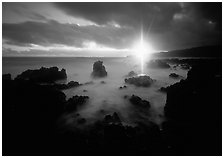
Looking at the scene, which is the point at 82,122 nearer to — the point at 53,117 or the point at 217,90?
the point at 53,117

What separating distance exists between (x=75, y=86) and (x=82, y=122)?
47.8ft

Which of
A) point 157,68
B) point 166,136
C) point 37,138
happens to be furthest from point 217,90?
point 157,68

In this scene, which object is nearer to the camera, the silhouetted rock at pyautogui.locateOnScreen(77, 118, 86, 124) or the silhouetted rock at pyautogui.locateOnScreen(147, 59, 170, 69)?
the silhouetted rock at pyautogui.locateOnScreen(77, 118, 86, 124)

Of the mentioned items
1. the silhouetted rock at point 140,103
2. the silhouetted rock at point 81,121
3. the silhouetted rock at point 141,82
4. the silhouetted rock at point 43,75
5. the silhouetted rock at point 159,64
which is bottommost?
the silhouetted rock at point 81,121

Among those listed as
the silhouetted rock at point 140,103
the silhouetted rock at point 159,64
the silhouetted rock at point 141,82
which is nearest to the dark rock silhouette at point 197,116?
the silhouetted rock at point 140,103

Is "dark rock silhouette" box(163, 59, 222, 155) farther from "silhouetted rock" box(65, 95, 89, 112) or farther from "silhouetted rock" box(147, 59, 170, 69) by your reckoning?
"silhouetted rock" box(147, 59, 170, 69)

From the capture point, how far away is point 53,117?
515 inches

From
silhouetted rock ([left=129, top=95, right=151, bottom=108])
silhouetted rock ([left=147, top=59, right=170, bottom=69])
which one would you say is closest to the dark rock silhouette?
silhouetted rock ([left=129, top=95, right=151, bottom=108])

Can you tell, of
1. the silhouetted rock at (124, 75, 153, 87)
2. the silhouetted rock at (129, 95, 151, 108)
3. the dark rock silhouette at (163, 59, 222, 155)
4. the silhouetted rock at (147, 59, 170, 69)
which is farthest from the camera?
the silhouetted rock at (147, 59, 170, 69)

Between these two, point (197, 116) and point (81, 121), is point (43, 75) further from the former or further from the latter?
point (197, 116)

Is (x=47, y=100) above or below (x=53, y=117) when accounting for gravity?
above

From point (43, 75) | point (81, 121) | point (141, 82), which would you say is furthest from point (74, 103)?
point (43, 75)

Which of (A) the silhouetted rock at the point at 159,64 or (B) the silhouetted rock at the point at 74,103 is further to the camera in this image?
(A) the silhouetted rock at the point at 159,64

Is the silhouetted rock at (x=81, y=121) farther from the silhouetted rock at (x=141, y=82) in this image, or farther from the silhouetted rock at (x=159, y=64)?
the silhouetted rock at (x=159, y=64)
